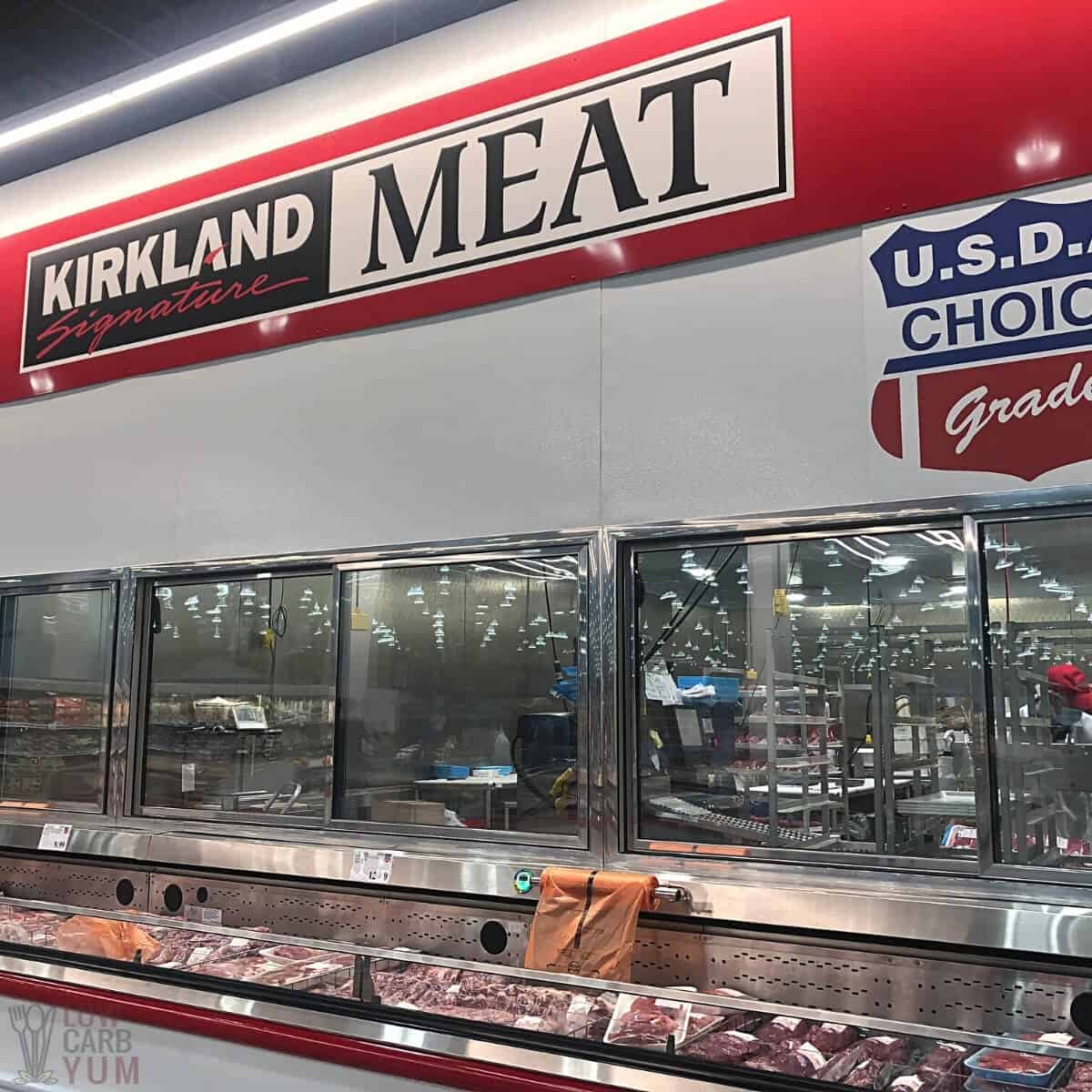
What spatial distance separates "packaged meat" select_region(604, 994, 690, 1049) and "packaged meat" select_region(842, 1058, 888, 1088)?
29 cm

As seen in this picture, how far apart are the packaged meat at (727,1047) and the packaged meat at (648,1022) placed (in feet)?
0.10

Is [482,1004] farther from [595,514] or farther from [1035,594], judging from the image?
[1035,594]

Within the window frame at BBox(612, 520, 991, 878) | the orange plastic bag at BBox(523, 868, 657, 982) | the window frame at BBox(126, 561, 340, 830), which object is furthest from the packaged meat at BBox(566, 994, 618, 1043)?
the window frame at BBox(126, 561, 340, 830)

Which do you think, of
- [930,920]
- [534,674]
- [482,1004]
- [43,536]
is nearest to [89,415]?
[43,536]

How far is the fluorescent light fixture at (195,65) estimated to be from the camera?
341 cm

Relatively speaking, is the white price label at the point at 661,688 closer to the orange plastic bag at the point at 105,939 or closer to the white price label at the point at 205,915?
the orange plastic bag at the point at 105,939

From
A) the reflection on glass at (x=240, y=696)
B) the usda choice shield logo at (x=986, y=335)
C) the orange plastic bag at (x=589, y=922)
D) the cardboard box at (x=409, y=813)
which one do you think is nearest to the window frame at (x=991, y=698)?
the usda choice shield logo at (x=986, y=335)

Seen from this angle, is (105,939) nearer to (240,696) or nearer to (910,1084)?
(910,1084)

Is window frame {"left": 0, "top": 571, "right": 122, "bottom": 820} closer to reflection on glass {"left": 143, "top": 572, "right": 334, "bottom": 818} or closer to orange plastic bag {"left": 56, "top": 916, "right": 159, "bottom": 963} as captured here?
reflection on glass {"left": 143, "top": 572, "right": 334, "bottom": 818}

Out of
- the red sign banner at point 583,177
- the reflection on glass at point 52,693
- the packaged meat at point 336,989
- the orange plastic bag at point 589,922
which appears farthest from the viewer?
the reflection on glass at point 52,693

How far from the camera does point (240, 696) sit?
16.3 feet

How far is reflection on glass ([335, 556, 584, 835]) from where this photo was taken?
12.6ft

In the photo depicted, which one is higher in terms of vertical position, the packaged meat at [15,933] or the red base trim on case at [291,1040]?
the packaged meat at [15,933]

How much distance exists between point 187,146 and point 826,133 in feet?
9.23
